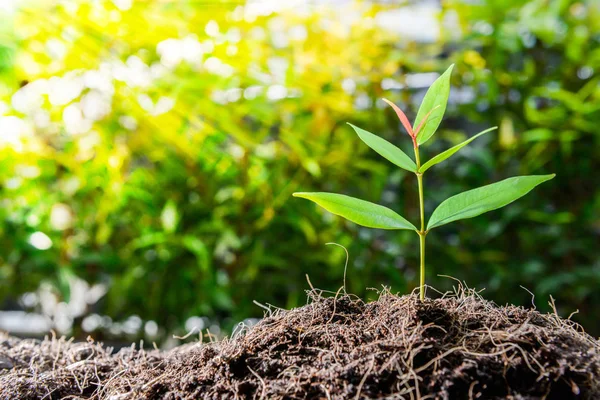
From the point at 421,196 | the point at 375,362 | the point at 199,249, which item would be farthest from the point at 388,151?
the point at 199,249

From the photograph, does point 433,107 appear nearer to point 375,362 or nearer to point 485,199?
point 485,199

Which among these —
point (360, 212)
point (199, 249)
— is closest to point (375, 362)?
point (360, 212)

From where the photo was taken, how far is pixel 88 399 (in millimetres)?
485

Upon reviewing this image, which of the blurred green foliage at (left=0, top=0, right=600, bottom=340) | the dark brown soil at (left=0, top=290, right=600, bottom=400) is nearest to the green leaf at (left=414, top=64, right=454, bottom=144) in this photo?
the dark brown soil at (left=0, top=290, right=600, bottom=400)

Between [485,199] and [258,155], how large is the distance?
73 cm

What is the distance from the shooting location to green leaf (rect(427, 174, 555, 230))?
399 millimetres

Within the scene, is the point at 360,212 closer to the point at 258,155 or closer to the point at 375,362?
the point at 375,362

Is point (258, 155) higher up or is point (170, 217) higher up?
point (258, 155)

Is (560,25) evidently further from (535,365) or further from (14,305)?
(14,305)

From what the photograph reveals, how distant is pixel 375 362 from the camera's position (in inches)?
14.9

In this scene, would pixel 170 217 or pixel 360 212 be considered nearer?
pixel 360 212

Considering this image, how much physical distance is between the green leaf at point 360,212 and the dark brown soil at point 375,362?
0.23 feet

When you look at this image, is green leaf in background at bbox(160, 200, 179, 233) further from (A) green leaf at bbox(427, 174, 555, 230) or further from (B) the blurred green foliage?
(A) green leaf at bbox(427, 174, 555, 230)

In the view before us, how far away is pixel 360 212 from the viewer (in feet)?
1.42
